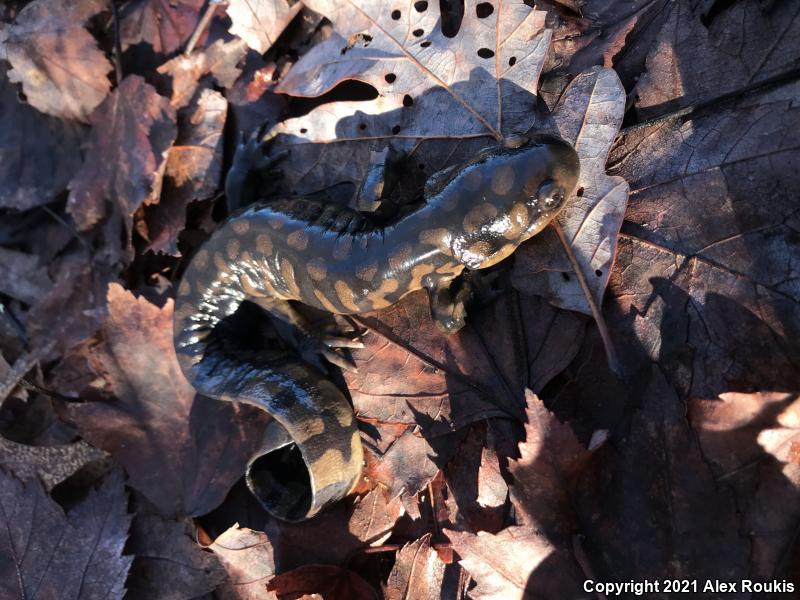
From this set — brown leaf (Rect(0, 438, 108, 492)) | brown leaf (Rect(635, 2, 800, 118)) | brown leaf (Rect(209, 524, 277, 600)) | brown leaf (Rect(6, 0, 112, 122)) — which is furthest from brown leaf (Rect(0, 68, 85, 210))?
brown leaf (Rect(635, 2, 800, 118))

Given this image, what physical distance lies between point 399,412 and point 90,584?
2.62 meters

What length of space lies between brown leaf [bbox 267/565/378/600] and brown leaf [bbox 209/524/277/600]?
17 centimetres

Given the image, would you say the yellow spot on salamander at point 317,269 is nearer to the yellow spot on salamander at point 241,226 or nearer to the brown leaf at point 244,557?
the yellow spot on salamander at point 241,226

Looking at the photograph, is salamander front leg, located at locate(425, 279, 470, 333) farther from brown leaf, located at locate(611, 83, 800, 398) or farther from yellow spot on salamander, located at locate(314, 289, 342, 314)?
brown leaf, located at locate(611, 83, 800, 398)

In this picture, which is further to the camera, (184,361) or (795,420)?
(184,361)

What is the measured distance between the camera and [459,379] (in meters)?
3.70

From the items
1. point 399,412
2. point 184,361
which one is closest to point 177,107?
point 184,361

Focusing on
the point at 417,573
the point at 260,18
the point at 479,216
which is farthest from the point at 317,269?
the point at 417,573

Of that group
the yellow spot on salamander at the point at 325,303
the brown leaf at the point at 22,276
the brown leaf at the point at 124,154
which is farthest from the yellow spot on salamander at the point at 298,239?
the brown leaf at the point at 22,276

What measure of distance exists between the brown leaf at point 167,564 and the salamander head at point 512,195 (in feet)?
9.41

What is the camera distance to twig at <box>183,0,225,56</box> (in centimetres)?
462

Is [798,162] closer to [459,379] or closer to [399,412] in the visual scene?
[459,379]

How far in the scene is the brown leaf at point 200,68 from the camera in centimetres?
457

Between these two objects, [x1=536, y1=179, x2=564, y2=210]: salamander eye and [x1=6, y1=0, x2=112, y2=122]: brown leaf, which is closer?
[x1=536, y1=179, x2=564, y2=210]: salamander eye
